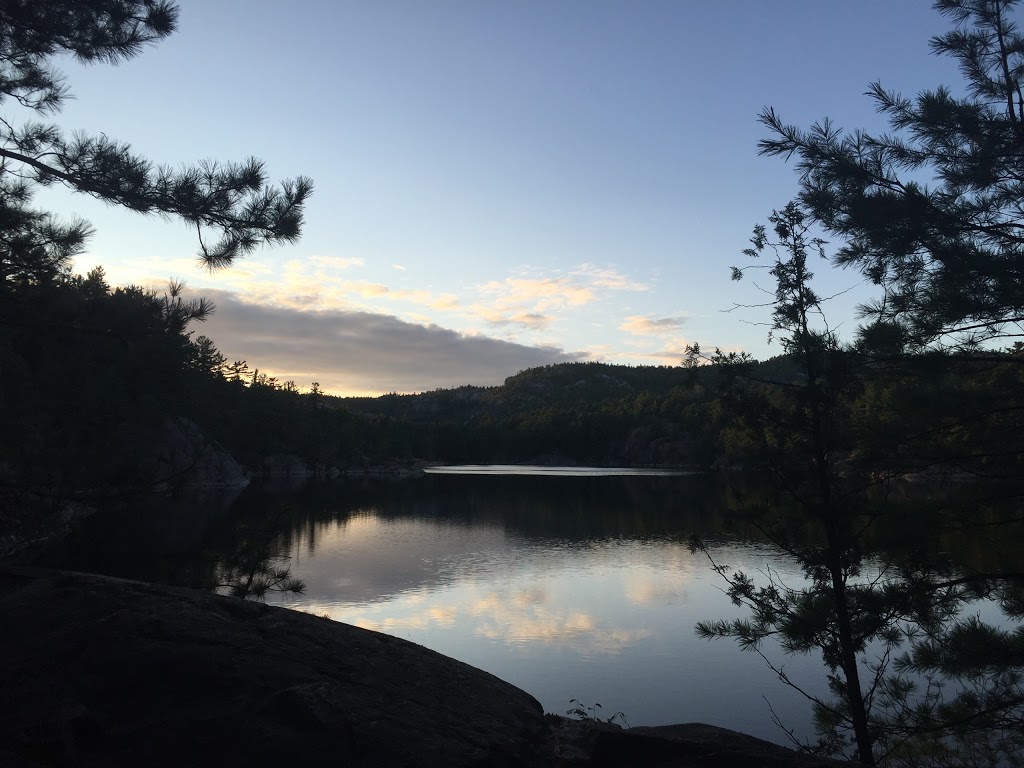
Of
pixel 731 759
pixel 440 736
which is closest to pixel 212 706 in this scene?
pixel 440 736

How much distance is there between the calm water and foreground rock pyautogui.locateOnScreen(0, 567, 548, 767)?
3.35 meters

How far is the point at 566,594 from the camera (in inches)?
869

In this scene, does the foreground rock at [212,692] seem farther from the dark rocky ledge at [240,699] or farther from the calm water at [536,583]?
the calm water at [536,583]

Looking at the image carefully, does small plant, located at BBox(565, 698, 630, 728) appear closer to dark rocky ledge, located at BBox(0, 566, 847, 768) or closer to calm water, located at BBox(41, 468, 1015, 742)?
calm water, located at BBox(41, 468, 1015, 742)

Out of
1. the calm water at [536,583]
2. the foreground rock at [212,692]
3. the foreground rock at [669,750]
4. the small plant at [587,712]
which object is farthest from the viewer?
the calm water at [536,583]

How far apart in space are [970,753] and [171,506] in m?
42.8

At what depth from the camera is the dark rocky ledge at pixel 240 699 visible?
465 centimetres

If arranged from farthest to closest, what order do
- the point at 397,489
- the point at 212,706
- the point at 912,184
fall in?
the point at 397,489
the point at 912,184
the point at 212,706

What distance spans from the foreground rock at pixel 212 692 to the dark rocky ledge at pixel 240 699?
0.01 metres

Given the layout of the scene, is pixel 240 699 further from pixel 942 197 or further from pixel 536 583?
pixel 536 583

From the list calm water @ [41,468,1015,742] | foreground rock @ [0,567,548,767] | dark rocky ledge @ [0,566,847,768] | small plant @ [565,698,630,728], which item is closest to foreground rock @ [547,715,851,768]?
dark rocky ledge @ [0,566,847,768]

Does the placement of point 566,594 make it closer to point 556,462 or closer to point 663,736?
point 663,736

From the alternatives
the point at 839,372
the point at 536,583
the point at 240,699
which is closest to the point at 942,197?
the point at 839,372

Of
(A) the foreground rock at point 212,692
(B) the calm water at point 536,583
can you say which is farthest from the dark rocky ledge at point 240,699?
(B) the calm water at point 536,583
